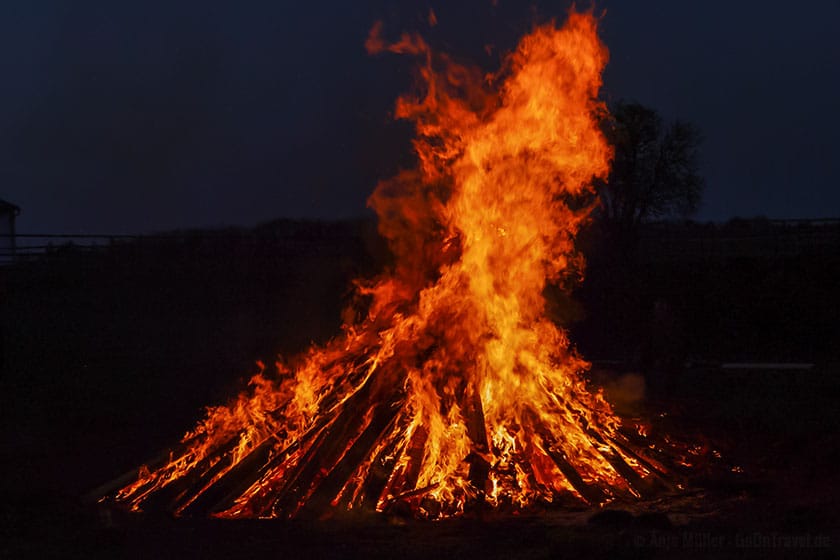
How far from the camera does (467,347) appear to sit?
29.1ft

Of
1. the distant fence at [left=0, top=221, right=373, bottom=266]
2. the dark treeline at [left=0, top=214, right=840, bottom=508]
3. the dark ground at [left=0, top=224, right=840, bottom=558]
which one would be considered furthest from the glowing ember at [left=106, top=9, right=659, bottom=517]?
the distant fence at [left=0, top=221, right=373, bottom=266]

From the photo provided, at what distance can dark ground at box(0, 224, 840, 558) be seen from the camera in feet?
21.0

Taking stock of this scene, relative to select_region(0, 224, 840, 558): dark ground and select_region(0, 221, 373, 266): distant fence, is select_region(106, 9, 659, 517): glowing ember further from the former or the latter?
select_region(0, 221, 373, 266): distant fence

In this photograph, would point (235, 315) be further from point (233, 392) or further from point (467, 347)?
point (467, 347)

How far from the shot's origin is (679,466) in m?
8.54

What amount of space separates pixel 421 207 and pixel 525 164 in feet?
3.97

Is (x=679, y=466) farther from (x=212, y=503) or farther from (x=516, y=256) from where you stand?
(x=212, y=503)

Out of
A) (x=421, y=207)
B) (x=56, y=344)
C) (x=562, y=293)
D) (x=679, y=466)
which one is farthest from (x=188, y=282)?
(x=679, y=466)

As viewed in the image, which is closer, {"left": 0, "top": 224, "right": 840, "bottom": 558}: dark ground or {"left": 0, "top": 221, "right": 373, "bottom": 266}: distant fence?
{"left": 0, "top": 224, "right": 840, "bottom": 558}: dark ground

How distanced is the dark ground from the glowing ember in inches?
36.1

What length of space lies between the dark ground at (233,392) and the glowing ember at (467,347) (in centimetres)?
92

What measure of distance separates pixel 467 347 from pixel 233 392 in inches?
284

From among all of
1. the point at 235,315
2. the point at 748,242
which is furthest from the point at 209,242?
the point at 748,242

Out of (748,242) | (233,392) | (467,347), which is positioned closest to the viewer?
(467,347)
